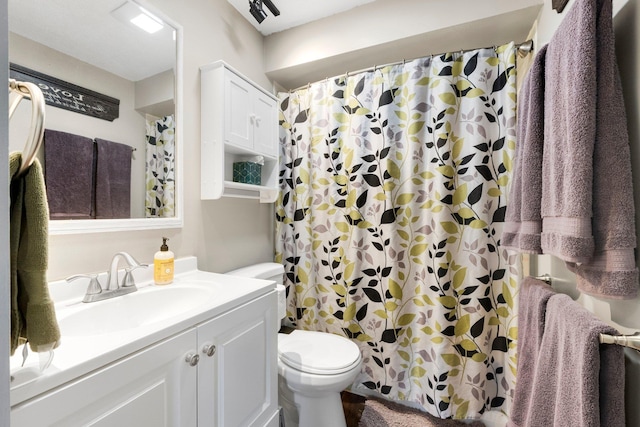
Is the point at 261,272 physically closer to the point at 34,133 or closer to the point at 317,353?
the point at 317,353

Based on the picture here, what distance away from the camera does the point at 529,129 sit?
2.78 ft

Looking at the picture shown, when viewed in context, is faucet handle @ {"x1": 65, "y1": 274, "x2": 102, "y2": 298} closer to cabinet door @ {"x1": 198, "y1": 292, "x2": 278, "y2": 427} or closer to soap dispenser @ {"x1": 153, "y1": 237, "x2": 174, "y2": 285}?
soap dispenser @ {"x1": 153, "y1": 237, "x2": 174, "y2": 285}

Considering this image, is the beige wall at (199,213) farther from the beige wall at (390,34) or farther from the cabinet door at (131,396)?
the cabinet door at (131,396)

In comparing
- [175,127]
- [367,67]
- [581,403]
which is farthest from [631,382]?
[367,67]

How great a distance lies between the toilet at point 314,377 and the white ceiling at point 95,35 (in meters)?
1.24

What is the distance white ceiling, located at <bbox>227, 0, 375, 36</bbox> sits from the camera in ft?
5.22

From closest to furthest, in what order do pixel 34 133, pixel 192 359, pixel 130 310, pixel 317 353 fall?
pixel 34 133, pixel 192 359, pixel 130 310, pixel 317 353

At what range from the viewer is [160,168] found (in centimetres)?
123

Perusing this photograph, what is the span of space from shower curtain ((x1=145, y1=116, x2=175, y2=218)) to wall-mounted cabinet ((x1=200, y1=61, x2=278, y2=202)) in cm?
16

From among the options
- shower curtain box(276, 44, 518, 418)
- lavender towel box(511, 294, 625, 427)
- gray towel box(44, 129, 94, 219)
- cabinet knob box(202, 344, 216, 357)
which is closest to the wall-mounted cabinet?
shower curtain box(276, 44, 518, 418)

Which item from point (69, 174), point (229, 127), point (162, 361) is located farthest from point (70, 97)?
point (162, 361)

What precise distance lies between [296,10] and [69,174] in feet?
4.96

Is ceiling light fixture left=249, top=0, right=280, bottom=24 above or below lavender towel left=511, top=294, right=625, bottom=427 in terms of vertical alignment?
above

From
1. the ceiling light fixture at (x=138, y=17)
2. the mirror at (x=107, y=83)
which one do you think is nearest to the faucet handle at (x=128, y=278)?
the mirror at (x=107, y=83)
